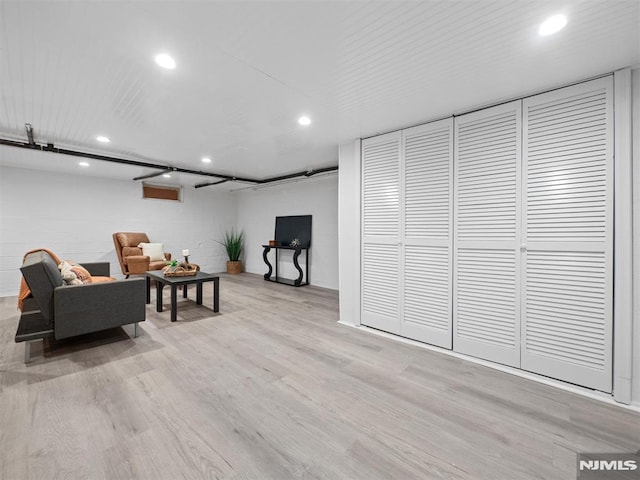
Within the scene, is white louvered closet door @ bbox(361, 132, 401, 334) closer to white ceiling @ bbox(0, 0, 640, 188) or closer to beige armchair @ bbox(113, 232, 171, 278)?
white ceiling @ bbox(0, 0, 640, 188)

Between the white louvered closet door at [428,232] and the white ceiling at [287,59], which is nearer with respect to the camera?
the white ceiling at [287,59]

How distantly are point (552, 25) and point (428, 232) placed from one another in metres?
1.77

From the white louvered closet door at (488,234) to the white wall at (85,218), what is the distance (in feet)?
21.4

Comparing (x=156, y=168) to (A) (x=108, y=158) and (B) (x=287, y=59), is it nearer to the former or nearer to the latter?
(A) (x=108, y=158)

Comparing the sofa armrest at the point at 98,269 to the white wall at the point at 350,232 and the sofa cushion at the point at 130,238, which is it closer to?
the sofa cushion at the point at 130,238

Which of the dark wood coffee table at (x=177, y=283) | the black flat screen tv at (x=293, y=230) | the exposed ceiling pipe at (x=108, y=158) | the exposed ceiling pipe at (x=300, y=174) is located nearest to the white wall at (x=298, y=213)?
the black flat screen tv at (x=293, y=230)

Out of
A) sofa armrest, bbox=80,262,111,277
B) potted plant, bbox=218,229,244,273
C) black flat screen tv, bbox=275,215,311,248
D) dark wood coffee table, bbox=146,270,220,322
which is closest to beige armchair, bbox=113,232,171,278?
sofa armrest, bbox=80,262,111,277

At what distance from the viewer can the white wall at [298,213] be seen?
5691 millimetres

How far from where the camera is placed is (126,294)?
2842 mm

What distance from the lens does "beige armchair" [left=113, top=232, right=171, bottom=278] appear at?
5.22 metres

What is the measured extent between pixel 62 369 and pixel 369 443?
103 inches

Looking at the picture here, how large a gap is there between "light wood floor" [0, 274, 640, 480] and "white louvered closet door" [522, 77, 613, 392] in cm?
33

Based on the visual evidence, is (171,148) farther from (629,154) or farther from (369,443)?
(629,154)

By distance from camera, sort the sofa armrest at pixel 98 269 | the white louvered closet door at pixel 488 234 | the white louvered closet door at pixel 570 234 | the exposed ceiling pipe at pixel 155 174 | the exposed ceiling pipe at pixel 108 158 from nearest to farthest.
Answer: the white louvered closet door at pixel 570 234, the white louvered closet door at pixel 488 234, the exposed ceiling pipe at pixel 108 158, the sofa armrest at pixel 98 269, the exposed ceiling pipe at pixel 155 174
